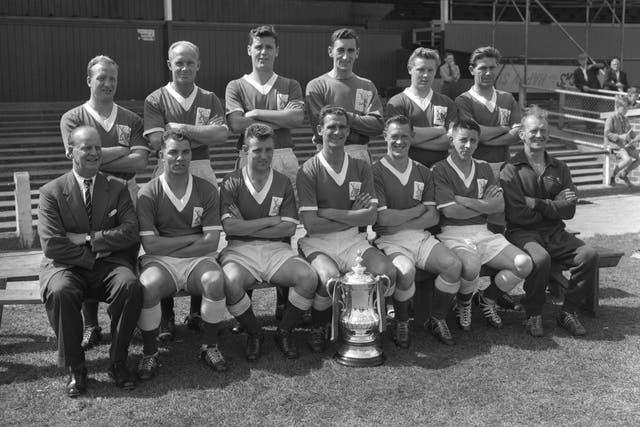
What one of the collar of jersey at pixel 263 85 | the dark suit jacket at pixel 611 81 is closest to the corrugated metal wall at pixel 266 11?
the dark suit jacket at pixel 611 81

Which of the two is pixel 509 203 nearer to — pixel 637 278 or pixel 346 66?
pixel 346 66

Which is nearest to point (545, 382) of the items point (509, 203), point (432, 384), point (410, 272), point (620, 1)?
point (432, 384)

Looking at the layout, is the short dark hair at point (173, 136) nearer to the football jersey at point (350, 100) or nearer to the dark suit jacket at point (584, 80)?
the football jersey at point (350, 100)

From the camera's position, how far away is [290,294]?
532 centimetres

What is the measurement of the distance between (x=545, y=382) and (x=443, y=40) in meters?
14.4

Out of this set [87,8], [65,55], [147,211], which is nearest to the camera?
[147,211]

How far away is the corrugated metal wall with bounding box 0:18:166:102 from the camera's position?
14.5 metres

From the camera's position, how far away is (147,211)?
5168 mm

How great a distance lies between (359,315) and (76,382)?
1.83 meters

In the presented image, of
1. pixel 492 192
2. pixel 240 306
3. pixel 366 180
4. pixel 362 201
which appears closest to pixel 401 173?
pixel 366 180

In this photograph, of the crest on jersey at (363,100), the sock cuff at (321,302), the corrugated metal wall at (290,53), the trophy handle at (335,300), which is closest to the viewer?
the trophy handle at (335,300)

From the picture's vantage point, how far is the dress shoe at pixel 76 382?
4649mm

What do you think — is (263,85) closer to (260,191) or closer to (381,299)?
(260,191)

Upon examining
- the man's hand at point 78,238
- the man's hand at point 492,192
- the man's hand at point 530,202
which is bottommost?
the man's hand at point 78,238
